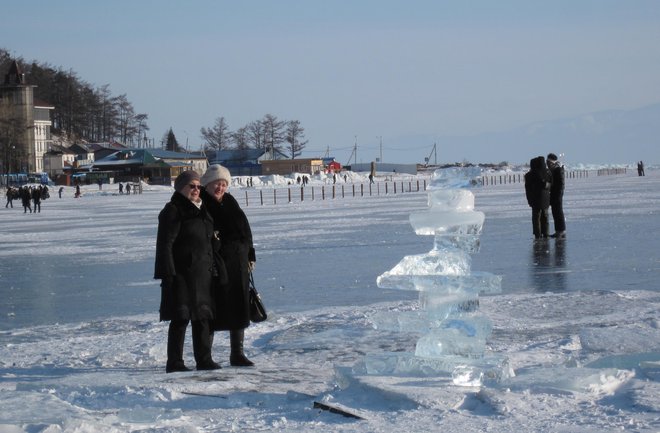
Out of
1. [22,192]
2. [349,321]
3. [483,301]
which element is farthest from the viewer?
[22,192]

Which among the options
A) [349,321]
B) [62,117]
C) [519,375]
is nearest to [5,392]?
[519,375]

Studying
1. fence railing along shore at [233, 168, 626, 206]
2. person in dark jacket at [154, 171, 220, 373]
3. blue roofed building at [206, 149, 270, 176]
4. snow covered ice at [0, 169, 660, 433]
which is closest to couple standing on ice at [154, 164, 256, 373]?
person in dark jacket at [154, 171, 220, 373]

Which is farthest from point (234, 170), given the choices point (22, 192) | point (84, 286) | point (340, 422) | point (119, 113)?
→ point (340, 422)

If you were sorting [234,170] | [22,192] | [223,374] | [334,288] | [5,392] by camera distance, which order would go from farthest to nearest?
[234,170]
[22,192]
[334,288]
[223,374]
[5,392]

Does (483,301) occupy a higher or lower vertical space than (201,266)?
lower

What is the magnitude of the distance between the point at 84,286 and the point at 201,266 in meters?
7.52

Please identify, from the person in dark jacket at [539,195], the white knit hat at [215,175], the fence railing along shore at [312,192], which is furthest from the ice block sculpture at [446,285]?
the fence railing along shore at [312,192]

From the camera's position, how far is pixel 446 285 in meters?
7.18

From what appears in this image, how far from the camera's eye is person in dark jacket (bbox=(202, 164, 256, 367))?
8.38 metres

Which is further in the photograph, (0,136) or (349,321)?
(0,136)

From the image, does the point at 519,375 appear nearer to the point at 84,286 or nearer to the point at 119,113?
the point at 84,286

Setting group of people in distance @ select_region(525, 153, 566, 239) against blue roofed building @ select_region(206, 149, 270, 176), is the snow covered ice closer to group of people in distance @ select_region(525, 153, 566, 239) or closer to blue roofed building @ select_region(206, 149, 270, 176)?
group of people in distance @ select_region(525, 153, 566, 239)

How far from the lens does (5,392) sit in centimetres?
725

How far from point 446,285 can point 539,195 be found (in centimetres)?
1453
